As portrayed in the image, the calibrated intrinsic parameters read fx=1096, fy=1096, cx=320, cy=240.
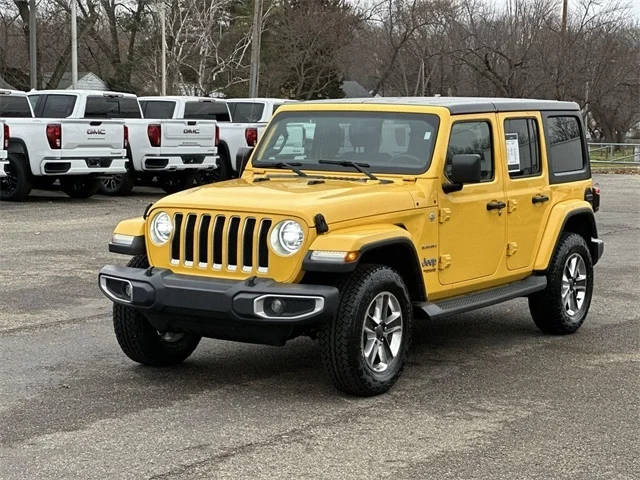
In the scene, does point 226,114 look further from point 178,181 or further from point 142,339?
point 142,339

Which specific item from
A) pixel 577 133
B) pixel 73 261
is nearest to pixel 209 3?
pixel 73 261

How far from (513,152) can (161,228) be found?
2.75 meters

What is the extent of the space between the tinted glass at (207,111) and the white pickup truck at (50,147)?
9.27ft

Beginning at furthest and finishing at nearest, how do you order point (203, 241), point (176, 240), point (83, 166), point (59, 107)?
1. point (59, 107)
2. point (83, 166)
3. point (176, 240)
4. point (203, 241)

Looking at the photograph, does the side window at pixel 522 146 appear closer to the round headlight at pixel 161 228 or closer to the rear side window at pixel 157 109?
the round headlight at pixel 161 228

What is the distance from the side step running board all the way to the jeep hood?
0.68m

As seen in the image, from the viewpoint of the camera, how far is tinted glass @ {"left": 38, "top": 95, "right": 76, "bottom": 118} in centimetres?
1933

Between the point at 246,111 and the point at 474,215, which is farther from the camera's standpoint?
the point at 246,111

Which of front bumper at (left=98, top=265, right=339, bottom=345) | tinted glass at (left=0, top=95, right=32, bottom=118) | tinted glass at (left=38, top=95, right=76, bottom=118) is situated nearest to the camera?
front bumper at (left=98, top=265, right=339, bottom=345)

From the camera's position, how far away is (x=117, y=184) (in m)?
21.3

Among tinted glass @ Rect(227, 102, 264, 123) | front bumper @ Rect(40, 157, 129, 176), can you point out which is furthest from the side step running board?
tinted glass @ Rect(227, 102, 264, 123)

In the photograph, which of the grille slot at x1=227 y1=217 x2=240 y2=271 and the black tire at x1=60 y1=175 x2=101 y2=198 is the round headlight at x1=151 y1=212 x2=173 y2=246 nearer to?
the grille slot at x1=227 y1=217 x2=240 y2=271

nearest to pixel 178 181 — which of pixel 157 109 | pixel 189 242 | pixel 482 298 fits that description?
pixel 157 109

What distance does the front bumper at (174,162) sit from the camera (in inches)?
823
